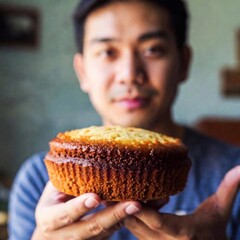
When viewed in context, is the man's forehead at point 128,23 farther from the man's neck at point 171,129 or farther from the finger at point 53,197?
the finger at point 53,197

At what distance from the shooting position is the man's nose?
1.13 m

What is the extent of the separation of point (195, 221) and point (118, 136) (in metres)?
0.24

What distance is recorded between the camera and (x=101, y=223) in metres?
0.80

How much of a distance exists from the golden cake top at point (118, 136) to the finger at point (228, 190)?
127mm

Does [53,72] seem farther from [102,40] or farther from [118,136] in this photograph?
[118,136]

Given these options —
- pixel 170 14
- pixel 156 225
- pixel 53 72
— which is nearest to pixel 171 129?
pixel 170 14

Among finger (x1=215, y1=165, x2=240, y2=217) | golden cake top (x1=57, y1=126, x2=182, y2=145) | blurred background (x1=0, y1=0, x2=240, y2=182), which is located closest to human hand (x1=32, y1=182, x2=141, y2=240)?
golden cake top (x1=57, y1=126, x2=182, y2=145)

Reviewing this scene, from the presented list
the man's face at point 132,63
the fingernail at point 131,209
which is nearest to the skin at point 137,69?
the man's face at point 132,63

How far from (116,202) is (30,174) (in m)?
0.54

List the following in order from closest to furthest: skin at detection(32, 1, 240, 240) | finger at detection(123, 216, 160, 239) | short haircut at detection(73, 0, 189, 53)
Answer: finger at detection(123, 216, 160, 239), skin at detection(32, 1, 240, 240), short haircut at detection(73, 0, 189, 53)

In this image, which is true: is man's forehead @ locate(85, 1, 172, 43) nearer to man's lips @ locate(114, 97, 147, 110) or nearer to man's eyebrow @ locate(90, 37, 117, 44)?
man's eyebrow @ locate(90, 37, 117, 44)

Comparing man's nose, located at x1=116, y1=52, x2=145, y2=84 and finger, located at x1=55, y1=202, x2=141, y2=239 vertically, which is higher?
man's nose, located at x1=116, y1=52, x2=145, y2=84

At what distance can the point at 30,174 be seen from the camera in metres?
1.29

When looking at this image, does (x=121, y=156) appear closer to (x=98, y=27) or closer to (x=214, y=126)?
(x=98, y=27)
